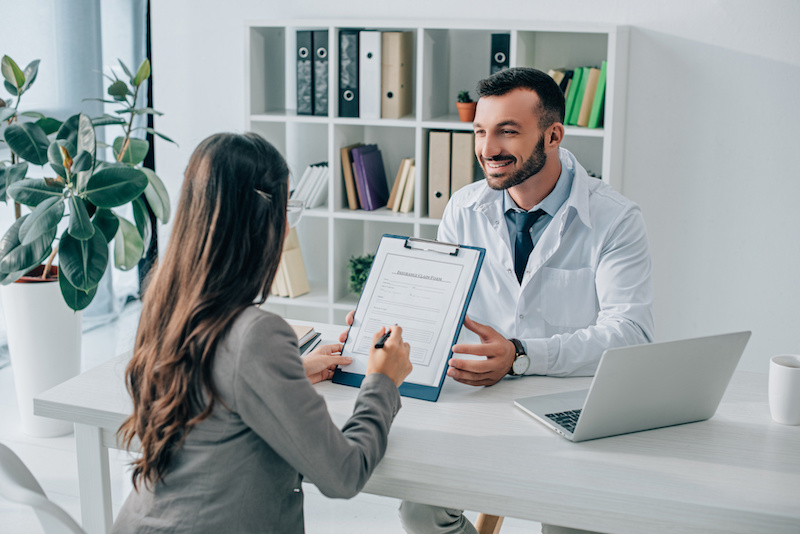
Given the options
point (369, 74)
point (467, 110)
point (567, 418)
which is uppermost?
point (369, 74)

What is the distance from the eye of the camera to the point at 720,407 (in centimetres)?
148

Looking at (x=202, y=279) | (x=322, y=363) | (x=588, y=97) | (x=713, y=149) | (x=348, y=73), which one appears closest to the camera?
(x=202, y=279)

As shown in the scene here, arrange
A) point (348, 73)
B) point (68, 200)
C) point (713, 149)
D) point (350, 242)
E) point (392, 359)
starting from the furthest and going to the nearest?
point (350, 242)
point (348, 73)
point (713, 149)
point (68, 200)
point (392, 359)

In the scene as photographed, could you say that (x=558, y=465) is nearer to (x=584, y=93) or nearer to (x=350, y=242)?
(x=584, y=93)

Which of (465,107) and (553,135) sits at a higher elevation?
(465,107)

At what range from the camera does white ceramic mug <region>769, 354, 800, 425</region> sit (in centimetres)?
139

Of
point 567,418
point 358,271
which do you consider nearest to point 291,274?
point 358,271

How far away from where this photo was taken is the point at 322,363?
59.9 inches

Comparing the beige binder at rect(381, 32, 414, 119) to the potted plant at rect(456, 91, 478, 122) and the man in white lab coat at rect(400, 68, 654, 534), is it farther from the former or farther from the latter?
the man in white lab coat at rect(400, 68, 654, 534)

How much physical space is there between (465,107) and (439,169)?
0.87 ft

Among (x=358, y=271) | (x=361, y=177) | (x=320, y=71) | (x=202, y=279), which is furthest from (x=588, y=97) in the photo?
(x=202, y=279)

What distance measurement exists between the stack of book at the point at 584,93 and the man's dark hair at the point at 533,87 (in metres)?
0.93

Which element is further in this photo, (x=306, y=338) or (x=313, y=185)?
(x=313, y=185)

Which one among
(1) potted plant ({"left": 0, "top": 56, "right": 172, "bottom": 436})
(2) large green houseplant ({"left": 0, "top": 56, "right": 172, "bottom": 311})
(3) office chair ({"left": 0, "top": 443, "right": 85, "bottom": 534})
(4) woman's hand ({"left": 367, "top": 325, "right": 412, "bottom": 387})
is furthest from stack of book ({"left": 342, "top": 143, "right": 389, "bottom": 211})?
(3) office chair ({"left": 0, "top": 443, "right": 85, "bottom": 534})
